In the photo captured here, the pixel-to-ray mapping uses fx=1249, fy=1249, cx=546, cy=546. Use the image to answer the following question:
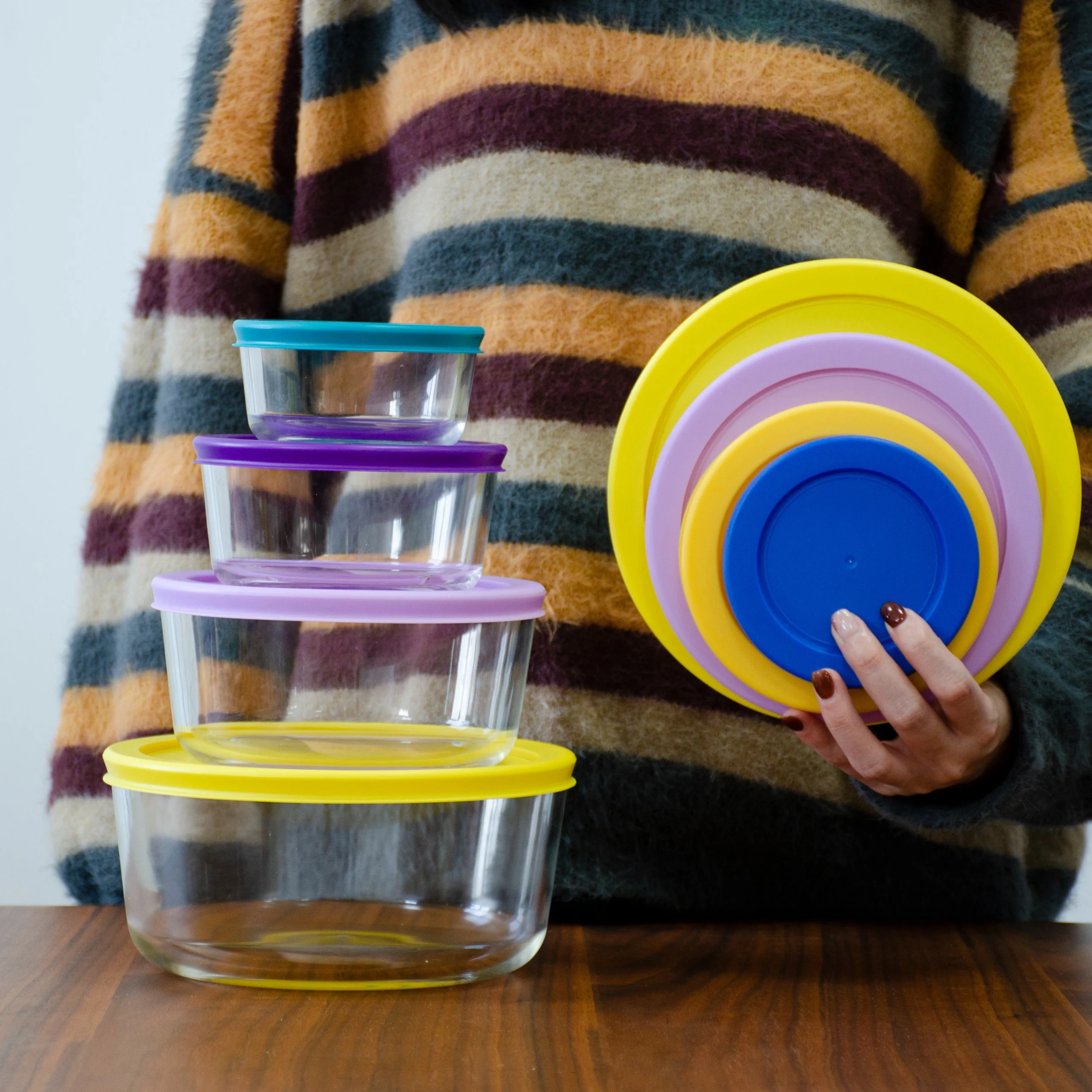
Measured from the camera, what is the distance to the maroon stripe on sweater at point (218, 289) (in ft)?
2.39

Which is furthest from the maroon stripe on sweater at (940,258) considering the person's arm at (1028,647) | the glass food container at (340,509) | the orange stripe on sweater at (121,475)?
the orange stripe on sweater at (121,475)

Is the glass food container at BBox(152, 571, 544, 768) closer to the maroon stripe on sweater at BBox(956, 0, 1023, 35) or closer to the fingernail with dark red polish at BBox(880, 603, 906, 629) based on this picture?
the fingernail with dark red polish at BBox(880, 603, 906, 629)

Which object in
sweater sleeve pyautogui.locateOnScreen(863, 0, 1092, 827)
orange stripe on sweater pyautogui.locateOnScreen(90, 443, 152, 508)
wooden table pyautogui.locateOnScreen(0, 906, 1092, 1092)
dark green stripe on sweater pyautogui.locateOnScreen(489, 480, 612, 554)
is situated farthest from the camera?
orange stripe on sweater pyautogui.locateOnScreen(90, 443, 152, 508)

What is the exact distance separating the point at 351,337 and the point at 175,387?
0.28 m

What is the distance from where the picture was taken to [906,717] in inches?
19.2

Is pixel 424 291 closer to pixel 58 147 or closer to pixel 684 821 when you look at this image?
pixel 684 821

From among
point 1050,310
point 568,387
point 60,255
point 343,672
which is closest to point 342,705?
point 343,672

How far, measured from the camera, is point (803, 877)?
0.68 m

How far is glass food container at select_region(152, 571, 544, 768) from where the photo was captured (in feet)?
1.59

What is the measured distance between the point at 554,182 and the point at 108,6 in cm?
90

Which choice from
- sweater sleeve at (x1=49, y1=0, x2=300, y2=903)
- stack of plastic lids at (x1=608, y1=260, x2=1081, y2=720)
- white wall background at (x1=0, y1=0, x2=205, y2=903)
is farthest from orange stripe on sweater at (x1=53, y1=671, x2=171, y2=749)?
white wall background at (x1=0, y1=0, x2=205, y2=903)

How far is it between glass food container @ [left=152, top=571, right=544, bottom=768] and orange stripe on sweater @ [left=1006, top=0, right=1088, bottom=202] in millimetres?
395

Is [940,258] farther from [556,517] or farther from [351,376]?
[351,376]

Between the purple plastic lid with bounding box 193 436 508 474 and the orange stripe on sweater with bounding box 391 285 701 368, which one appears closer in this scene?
the purple plastic lid with bounding box 193 436 508 474
